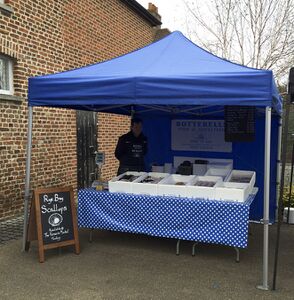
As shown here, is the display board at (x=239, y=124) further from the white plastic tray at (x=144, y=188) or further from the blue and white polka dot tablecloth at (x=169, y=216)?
the white plastic tray at (x=144, y=188)

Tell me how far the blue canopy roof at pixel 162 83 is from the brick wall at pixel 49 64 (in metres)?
2.40

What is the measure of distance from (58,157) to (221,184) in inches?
171

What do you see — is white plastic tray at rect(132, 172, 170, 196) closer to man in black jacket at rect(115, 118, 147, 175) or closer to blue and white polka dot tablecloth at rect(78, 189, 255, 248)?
blue and white polka dot tablecloth at rect(78, 189, 255, 248)

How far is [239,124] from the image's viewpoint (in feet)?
20.1

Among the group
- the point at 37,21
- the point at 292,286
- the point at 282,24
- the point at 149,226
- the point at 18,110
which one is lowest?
the point at 292,286

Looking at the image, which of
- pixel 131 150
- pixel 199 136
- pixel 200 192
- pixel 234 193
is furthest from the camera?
pixel 199 136

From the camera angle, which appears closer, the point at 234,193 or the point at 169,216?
the point at 234,193

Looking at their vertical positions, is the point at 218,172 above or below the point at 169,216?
above

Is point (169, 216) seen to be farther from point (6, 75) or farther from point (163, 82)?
point (6, 75)

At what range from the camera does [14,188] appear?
282 inches

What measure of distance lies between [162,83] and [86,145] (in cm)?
545

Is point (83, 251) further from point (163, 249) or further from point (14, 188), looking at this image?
point (14, 188)

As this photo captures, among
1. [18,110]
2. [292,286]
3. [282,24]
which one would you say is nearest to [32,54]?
[18,110]

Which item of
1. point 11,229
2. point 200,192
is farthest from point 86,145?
point 200,192
